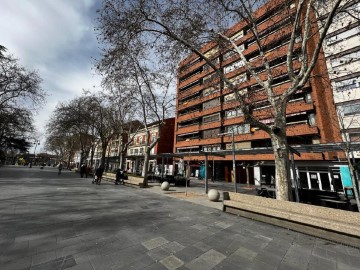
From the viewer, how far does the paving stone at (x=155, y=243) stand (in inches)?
157

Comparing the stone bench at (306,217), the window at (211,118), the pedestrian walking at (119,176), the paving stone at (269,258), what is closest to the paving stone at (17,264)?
the paving stone at (269,258)

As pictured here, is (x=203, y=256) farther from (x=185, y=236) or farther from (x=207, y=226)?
(x=207, y=226)

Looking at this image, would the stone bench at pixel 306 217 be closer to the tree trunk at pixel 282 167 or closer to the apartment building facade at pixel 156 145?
the tree trunk at pixel 282 167

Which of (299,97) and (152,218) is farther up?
(299,97)

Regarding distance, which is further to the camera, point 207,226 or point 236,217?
point 236,217

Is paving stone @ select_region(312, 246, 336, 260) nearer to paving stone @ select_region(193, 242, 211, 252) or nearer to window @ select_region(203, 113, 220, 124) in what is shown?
paving stone @ select_region(193, 242, 211, 252)

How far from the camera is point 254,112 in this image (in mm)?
27609

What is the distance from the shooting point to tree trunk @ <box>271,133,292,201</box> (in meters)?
6.93

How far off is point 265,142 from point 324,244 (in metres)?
24.4

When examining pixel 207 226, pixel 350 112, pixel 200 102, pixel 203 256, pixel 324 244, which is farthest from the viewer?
pixel 200 102

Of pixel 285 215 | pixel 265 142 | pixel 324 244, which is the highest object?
pixel 265 142

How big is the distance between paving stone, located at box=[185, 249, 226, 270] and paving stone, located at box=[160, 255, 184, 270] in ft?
0.50

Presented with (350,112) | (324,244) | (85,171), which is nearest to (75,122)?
(85,171)

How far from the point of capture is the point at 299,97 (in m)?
24.6
